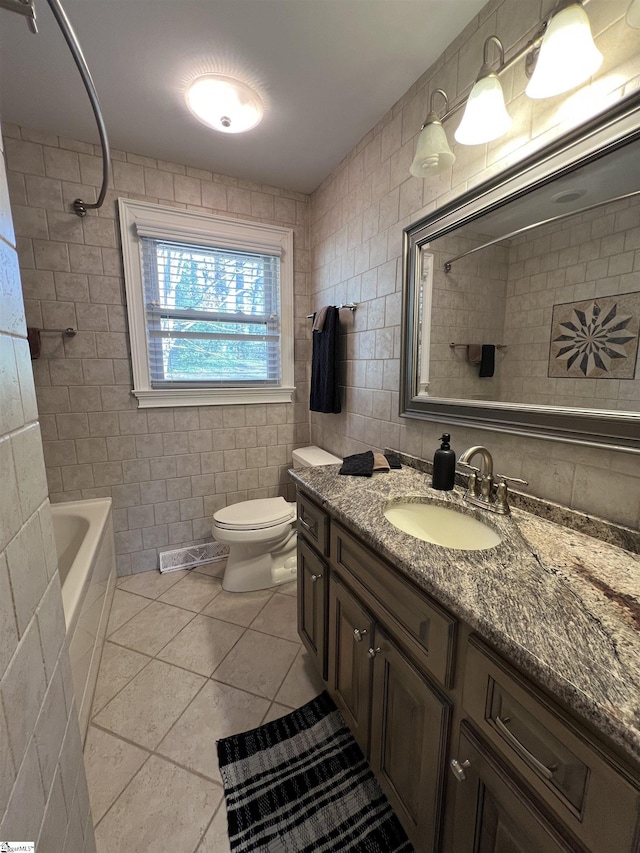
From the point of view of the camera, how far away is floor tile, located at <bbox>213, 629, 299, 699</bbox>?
1.50 m

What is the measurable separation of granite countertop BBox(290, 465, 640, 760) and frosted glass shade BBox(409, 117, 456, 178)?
118cm

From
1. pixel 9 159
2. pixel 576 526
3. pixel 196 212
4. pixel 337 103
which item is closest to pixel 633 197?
pixel 576 526

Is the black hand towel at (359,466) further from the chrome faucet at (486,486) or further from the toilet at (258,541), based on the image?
the toilet at (258,541)

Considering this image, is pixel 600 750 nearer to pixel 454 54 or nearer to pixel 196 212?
pixel 454 54

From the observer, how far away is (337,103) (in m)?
1.63

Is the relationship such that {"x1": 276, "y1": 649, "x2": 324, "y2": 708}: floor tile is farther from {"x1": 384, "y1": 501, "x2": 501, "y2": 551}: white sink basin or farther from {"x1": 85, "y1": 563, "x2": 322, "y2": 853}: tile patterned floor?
{"x1": 384, "y1": 501, "x2": 501, "y2": 551}: white sink basin

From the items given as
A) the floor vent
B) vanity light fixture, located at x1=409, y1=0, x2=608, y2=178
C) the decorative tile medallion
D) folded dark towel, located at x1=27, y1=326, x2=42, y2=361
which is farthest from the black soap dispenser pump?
folded dark towel, located at x1=27, y1=326, x2=42, y2=361

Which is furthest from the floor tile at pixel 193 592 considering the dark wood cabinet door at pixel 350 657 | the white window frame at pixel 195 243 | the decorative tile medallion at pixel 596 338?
the decorative tile medallion at pixel 596 338

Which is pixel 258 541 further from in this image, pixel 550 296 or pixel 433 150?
pixel 433 150

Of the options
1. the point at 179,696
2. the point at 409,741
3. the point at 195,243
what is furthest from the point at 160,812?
the point at 195,243

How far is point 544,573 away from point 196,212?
251 centimetres

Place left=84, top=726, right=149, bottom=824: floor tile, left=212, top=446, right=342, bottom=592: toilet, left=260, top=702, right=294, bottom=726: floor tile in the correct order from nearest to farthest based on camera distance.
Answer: left=84, top=726, right=149, bottom=824: floor tile
left=260, top=702, right=294, bottom=726: floor tile
left=212, top=446, right=342, bottom=592: toilet

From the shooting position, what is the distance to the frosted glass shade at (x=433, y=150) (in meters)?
1.17

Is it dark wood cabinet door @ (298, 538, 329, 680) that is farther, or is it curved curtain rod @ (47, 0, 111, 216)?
dark wood cabinet door @ (298, 538, 329, 680)
